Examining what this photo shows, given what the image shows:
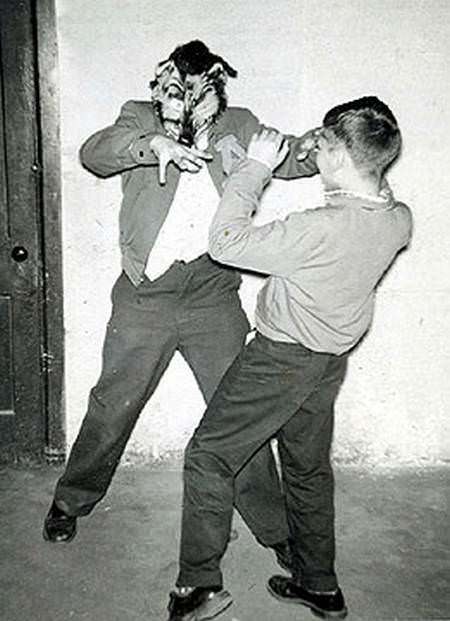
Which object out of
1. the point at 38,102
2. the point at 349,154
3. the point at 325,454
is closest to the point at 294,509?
the point at 325,454

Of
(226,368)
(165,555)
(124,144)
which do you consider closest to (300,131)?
(124,144)

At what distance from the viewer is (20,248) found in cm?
392

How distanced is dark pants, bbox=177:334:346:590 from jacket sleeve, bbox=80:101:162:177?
827 mm

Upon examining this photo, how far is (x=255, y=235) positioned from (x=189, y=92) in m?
0.88

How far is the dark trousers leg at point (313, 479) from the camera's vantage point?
9.32ft

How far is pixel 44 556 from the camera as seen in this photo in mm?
3363

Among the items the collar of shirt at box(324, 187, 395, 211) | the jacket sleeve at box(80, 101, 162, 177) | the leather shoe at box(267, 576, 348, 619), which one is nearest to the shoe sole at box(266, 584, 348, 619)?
the leather shoe at box(267, 576, 348, 619)

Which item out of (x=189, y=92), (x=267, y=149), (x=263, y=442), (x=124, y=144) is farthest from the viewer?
(x=189, y=92)

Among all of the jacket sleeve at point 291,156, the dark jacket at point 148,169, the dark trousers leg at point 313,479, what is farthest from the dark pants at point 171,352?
the jacket sleeve at point 291,156

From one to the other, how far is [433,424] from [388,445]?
0.88 ft

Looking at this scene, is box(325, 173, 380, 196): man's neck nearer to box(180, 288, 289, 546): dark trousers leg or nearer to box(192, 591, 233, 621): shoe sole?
box(180, 288, 289, 546): dark trousers leg

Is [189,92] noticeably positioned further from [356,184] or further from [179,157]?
[356,184]

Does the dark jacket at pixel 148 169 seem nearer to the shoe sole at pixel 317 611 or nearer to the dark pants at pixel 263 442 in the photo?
the dark pants at pixel 263 442

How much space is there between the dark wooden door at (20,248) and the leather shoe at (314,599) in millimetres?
1643
